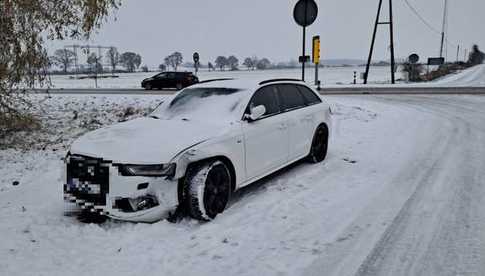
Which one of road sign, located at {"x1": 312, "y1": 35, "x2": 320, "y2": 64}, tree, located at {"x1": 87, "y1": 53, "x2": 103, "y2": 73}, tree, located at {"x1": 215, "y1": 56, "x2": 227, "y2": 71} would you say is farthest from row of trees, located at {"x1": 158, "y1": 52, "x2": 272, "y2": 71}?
road sign, located at {"x1": 312, "y1": 35, "x2": 320, "y2": 64}

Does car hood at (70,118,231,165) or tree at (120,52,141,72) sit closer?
car hood at (70,118,231,165)

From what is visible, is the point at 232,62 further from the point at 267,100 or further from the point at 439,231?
the point at 439,231

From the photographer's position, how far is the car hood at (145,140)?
385 centimetres

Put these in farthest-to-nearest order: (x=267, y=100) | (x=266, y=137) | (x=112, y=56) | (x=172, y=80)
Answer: (x=112, y=56)
(x=172, y=80)
(x=267, y=100)
(x=266, y=137)

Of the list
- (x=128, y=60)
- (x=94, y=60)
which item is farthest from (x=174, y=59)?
(x=94, y=60)

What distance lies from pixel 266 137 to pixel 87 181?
2.29 meters

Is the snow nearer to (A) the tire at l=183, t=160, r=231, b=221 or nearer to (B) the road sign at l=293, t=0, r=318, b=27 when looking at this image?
(A) the tire at l=183, t=160, r=231, b=221

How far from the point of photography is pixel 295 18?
10.6 meters

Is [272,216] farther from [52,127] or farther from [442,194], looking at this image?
[52,127]

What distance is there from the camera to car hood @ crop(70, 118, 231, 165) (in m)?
3.85

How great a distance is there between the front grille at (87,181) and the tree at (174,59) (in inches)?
4558

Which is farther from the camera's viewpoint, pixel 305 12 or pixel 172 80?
pixel 172 80

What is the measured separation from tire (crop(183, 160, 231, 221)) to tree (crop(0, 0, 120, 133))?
5682mm

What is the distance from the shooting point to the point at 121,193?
3777mm
